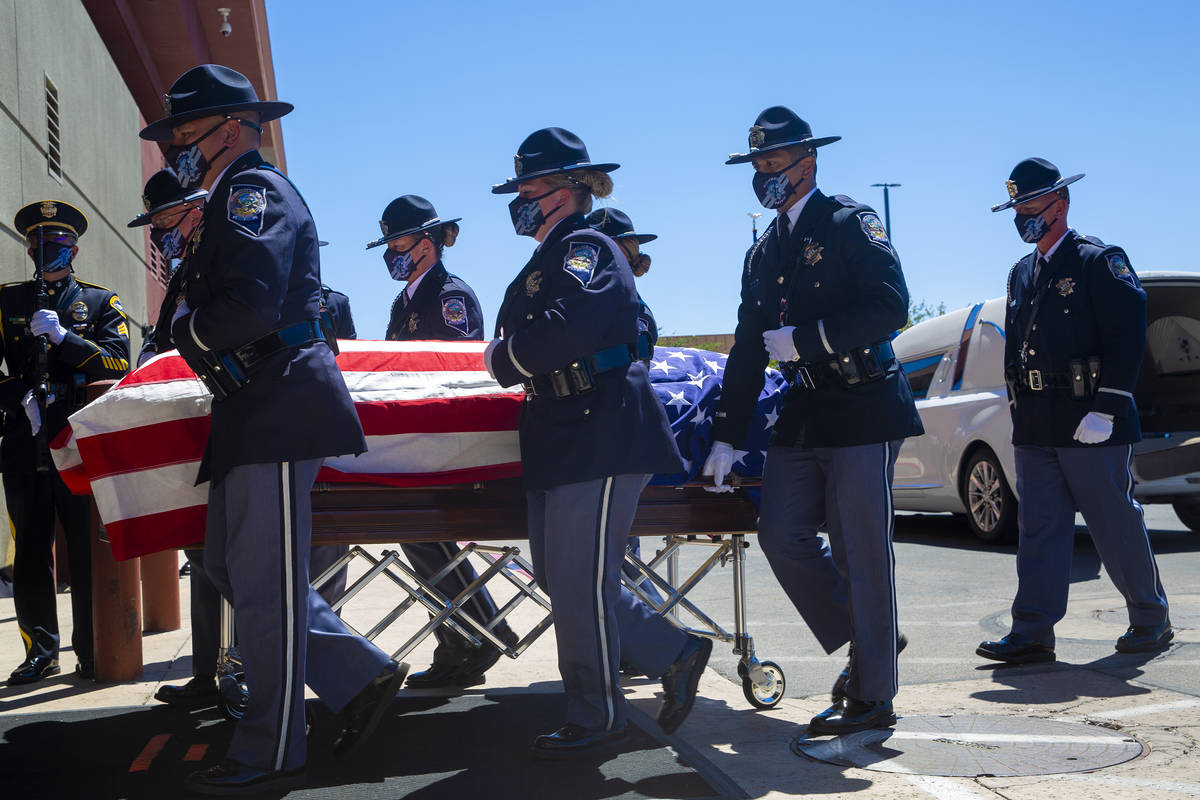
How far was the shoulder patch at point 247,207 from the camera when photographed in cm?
323

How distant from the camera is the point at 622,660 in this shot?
4055 mm

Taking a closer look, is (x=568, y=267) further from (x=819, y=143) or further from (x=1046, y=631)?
(x=1046, y=631)

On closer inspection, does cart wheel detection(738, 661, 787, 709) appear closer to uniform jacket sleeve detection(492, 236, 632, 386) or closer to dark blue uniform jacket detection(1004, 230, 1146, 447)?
uniform jacket sleeve detection(492, 236, 632, 386)

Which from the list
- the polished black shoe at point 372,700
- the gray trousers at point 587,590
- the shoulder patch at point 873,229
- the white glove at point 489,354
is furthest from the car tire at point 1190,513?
the polished black shoe at point 372,700

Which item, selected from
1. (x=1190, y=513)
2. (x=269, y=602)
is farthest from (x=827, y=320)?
(x=1190, y=513)

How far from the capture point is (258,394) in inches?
130

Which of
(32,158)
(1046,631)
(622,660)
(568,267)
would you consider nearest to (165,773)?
(622,660)

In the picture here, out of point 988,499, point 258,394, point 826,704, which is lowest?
point 826,704

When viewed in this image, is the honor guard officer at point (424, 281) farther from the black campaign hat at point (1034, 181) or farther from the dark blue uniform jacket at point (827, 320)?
the black campaign hat at point (1034, 181)

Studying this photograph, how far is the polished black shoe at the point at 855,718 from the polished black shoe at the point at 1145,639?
1707mm

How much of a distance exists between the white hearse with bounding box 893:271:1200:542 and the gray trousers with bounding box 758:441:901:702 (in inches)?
195

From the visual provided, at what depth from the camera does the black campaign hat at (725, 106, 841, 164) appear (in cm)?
407

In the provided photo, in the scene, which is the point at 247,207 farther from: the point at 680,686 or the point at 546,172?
the point at 680,686

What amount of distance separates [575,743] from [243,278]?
1.63m
